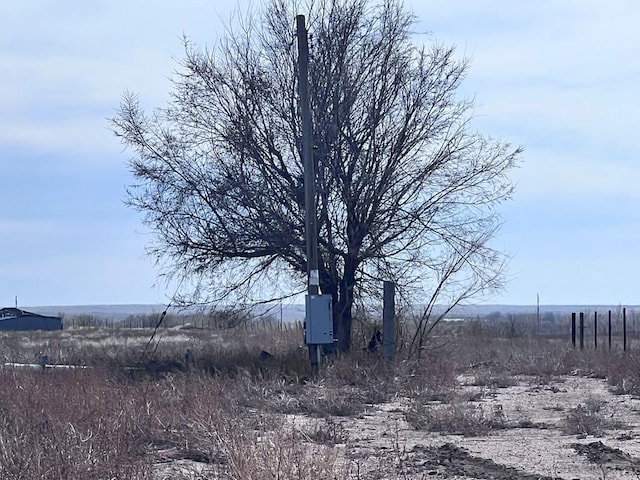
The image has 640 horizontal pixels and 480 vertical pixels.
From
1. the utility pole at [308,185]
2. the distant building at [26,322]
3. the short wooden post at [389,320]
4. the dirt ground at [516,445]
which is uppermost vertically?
the utility pole at [308,185]

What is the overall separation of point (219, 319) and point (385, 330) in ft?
15.7

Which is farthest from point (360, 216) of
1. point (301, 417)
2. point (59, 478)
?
point (59, 478)

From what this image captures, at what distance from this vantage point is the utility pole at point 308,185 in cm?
2148

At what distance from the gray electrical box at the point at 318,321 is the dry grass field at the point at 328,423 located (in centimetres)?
54

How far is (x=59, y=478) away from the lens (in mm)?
7836

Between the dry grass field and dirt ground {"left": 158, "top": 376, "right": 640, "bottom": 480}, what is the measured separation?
0.03m

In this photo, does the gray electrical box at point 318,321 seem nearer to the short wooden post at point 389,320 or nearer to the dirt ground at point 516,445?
the short wooden post at point 389,320

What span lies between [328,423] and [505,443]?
2.29 m

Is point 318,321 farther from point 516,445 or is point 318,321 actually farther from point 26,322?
Result: point 26,322

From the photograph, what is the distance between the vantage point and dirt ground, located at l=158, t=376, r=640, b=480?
1008 cm

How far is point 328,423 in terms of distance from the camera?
44.3 feet

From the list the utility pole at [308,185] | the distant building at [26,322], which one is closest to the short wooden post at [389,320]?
the utility pole at [308,185]

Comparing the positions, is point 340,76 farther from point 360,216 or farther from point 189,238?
point 189,238

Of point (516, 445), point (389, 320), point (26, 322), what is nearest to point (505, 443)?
point (516, 445)
